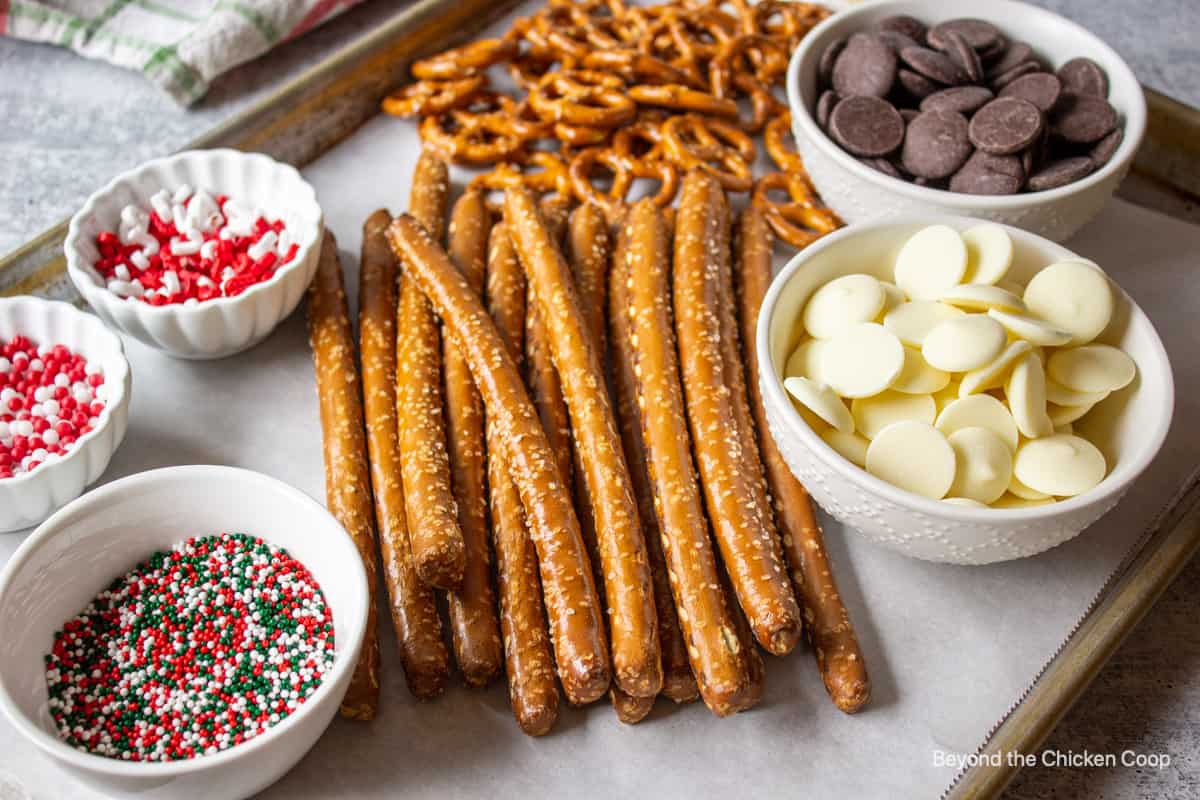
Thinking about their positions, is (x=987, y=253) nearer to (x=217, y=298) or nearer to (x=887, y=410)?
(x=887, y=410)

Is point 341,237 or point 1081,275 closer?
point 1081,275

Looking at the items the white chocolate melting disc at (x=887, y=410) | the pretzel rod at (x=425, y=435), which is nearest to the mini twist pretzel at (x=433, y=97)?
the pretzel rod at (x=425, y=435)

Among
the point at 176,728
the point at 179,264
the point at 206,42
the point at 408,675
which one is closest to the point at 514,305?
the point at 179,264

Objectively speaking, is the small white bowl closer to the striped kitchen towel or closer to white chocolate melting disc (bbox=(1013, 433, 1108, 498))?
the striped kitchen towel

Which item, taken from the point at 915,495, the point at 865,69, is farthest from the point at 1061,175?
the point at 915,495

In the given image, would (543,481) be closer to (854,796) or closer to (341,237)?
(854,796)

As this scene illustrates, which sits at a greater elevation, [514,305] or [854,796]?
[514,305]

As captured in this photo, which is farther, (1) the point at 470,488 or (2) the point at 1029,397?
(1) the point at 470,488
